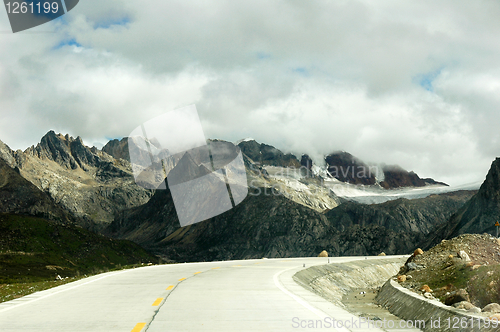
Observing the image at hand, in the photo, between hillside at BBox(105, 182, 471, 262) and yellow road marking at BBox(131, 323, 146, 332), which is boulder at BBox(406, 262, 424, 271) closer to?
yellow road marking at BBox(131, 323, 146, 332)

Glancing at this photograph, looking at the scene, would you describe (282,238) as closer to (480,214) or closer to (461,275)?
(480,214)

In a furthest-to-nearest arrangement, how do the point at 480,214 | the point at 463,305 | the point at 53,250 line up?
the point at 53,250
the point at 480,214
the point at 463,305

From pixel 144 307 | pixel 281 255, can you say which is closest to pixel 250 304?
pixel 144 307

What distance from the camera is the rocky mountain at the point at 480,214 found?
12268 cm

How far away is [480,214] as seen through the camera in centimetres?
12631

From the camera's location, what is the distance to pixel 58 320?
9.91m

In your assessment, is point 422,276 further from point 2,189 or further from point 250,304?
point 2,189

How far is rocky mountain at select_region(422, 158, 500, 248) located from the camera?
123m

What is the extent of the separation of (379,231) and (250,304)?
541 feet

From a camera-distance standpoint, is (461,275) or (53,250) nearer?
(461,275)

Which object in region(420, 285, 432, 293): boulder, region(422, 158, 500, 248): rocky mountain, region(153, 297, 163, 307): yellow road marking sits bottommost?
region(422, 158, 500, 248): rocky mountain

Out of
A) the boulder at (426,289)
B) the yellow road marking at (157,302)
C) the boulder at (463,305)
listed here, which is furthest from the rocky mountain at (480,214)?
the yellow road marking at (157,302)

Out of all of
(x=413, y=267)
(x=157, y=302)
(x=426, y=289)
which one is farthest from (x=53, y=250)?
(x=157, y=302)

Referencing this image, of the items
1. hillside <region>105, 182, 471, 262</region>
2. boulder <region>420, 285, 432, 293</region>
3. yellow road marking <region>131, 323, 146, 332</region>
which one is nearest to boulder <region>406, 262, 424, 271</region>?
boulder <region>420, 285, 432, 293</region>
